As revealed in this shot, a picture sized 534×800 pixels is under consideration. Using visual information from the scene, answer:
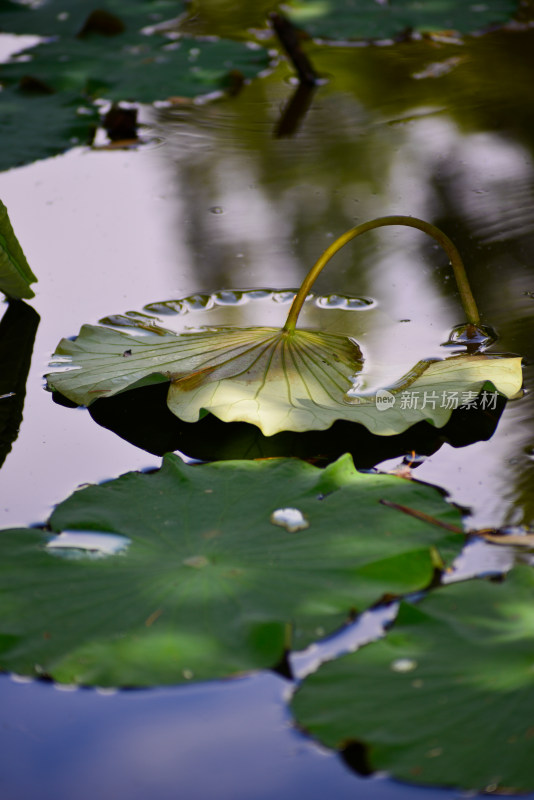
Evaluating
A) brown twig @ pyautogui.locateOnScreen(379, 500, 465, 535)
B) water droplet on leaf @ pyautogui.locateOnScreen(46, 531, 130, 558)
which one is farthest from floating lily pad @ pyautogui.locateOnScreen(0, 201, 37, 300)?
brown twig @ pyautogui.locateOnScreen(379, 500, 465, 535)

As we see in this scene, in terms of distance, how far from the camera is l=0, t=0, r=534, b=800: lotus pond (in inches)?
25.7

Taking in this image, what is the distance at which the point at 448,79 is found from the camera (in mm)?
2234

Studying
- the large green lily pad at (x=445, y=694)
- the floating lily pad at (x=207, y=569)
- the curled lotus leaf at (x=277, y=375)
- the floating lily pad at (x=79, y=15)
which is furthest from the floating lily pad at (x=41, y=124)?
the large green lily pad at (x=445, y=694)

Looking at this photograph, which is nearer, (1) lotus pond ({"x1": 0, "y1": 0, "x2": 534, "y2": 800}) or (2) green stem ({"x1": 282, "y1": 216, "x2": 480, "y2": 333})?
(1) lotus pond ({"x1": 0, "y1": 0, "x2": 534, "y2": 800})

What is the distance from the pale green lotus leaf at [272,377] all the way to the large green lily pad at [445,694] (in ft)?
0.89

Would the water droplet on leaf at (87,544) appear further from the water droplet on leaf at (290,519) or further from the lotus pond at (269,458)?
the water droplet on leaf at (290,519)

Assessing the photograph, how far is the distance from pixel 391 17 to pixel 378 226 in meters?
1.74

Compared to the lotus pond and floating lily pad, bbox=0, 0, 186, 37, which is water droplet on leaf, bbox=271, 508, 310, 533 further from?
floating lily pad, bbox=0, 0, 186, 37

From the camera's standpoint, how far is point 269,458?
0.95m

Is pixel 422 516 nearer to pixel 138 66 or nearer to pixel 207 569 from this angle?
pixel 207 569

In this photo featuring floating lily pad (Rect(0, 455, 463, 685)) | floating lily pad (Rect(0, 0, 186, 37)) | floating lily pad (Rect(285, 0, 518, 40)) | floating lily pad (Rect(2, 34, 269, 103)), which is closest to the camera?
floating lily pad (Rect(0, 455, 463, 685))

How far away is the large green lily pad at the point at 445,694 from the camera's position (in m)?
0.60

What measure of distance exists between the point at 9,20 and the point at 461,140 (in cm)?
173

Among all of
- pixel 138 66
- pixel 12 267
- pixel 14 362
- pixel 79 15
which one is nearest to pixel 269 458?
pixel 14 362
